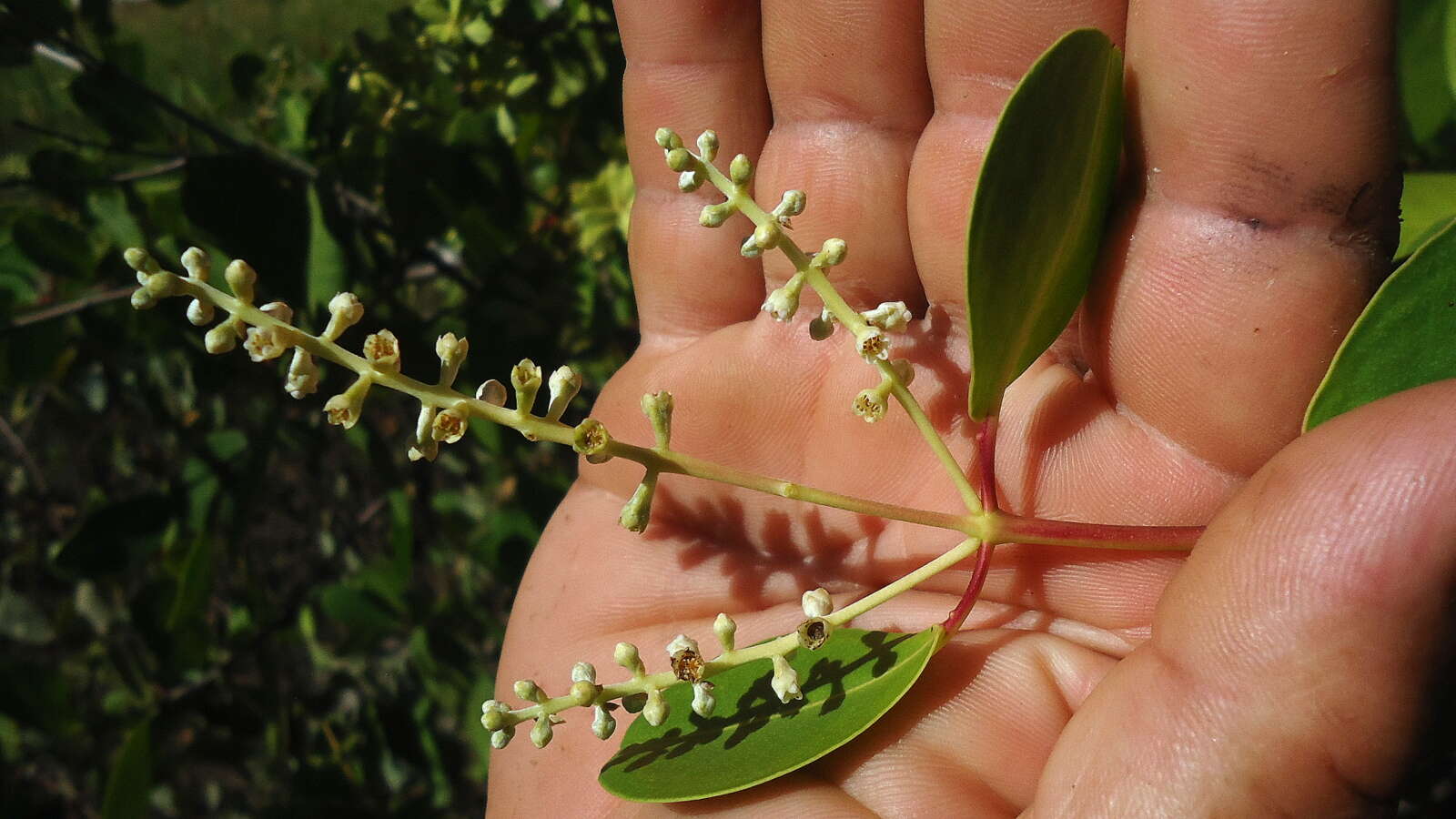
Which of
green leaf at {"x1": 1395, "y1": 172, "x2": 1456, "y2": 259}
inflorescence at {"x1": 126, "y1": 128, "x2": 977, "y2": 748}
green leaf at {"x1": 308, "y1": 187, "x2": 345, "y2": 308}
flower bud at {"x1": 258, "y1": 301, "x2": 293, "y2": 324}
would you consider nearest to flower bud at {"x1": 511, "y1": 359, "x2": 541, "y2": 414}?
inflorescence at {"x1": 126, "y1": 128, "x2": 977, "y2": 748}

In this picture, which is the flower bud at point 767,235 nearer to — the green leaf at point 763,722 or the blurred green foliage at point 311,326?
the green leaf at point 763,722

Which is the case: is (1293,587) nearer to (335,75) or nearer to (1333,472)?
(1333,472)

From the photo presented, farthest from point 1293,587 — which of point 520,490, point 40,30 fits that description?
point 40,30

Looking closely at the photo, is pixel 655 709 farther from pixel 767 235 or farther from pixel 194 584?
pixel 194 584

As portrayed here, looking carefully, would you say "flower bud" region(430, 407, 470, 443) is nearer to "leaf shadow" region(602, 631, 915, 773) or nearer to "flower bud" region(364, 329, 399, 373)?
"flower bud" region(364, 329, 399, 373)

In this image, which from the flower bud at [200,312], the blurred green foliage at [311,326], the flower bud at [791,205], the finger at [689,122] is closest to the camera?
the flower bud at [200,312]

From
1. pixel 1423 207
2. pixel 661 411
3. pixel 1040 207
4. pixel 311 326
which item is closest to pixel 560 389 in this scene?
pixel 661 411

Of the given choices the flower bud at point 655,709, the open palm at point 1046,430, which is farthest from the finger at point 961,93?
the flower bud at point 655,709

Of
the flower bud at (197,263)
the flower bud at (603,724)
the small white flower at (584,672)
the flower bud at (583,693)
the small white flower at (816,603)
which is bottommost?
the flower bud at (603,724)
